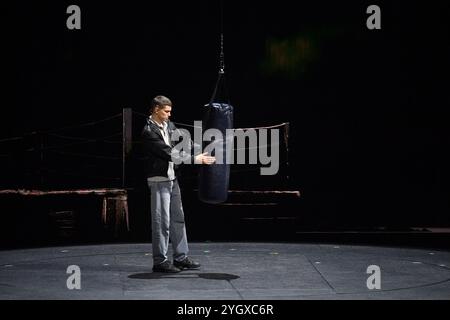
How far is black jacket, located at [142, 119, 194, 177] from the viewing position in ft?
20.8

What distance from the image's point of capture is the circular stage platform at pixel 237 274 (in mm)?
5340

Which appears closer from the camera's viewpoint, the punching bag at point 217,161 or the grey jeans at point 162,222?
the grey jeans at point 162,222

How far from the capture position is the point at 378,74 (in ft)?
32.9

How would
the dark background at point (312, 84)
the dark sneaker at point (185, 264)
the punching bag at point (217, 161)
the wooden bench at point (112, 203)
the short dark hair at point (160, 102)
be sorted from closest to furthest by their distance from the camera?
the short dark hair at point (160, 102) → the dark sneaker at point (185, 264) → the punching bag at point (217, 161) → the wooden bench at point (112, 203) → the dark background at point (312, 84)

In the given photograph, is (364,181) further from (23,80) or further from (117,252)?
(23,80)

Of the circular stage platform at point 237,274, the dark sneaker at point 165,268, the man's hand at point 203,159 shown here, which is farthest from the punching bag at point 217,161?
the dark sneaker at point 165,268

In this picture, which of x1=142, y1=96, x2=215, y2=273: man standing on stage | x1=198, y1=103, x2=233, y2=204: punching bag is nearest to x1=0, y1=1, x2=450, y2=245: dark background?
x1=198, y1=103, x2=233, y2=204: punching bag

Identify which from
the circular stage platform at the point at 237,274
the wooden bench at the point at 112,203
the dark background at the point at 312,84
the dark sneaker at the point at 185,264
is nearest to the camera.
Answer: the circular stage platform at the point at 237,274

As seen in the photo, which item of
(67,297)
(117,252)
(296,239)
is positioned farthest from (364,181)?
(67,297)

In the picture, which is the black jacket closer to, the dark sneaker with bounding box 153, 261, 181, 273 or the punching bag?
the punching bag

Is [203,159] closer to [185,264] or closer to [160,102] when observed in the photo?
[160,102]

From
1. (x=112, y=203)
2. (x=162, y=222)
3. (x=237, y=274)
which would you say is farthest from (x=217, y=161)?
(x=112, y=203)

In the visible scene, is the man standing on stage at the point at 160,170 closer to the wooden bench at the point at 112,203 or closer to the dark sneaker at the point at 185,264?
the dark sneaker at the point at 185,264

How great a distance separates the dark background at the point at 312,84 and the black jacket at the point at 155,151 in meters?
3.59
